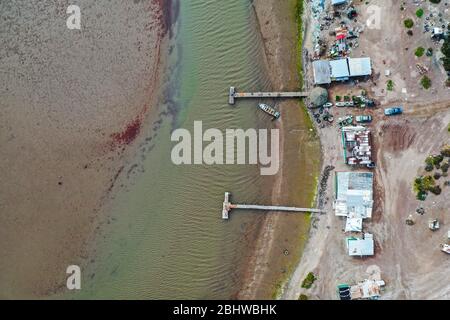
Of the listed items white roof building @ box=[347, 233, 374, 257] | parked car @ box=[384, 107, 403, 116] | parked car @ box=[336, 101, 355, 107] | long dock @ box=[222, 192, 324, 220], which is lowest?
white roof building @ box=[347, 233, 374, 257]

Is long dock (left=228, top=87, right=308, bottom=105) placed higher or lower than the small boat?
higher

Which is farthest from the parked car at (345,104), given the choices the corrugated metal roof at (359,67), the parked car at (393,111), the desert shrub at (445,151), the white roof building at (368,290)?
the white roof building at (368,290)

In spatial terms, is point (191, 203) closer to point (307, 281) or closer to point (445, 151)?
point (307, 281)

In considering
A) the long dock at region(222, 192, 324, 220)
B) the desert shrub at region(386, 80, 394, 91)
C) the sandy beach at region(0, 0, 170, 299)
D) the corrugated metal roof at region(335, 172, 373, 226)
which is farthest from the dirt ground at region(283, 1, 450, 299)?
the sandy beach at region(0, 0, 170, 299)

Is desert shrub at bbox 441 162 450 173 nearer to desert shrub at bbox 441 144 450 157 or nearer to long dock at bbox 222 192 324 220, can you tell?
desert shrub at bbox 441 144 450 157

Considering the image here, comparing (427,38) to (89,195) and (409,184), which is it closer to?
(409,184)

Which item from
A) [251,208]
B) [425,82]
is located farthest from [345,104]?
[251,208]
